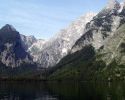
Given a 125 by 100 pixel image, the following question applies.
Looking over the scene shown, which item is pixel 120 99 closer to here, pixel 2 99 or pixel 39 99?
pixel 39 99

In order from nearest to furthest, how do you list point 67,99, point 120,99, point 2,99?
point 120,99
point 67,99
point 2,99

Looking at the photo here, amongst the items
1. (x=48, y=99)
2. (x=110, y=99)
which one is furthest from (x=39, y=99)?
(x=110, y=99)

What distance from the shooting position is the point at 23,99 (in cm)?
18362

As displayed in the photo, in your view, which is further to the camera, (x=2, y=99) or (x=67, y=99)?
(x=2, y=99)

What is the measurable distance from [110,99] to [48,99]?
4400 centimetres

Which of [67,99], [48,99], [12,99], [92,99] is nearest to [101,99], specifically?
[92,99]

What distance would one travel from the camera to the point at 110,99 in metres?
158

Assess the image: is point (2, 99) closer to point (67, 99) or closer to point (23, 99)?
point (23, 99)

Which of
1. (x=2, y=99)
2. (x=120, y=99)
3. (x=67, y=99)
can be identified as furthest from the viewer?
(x=2, y=99)

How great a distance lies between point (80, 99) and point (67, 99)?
9966 millimetres

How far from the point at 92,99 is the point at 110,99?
8.95 m

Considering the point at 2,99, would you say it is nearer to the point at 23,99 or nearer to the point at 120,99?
the point at 23,99

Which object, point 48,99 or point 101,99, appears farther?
point 48,99

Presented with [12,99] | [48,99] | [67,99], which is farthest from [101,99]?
[12,99]
